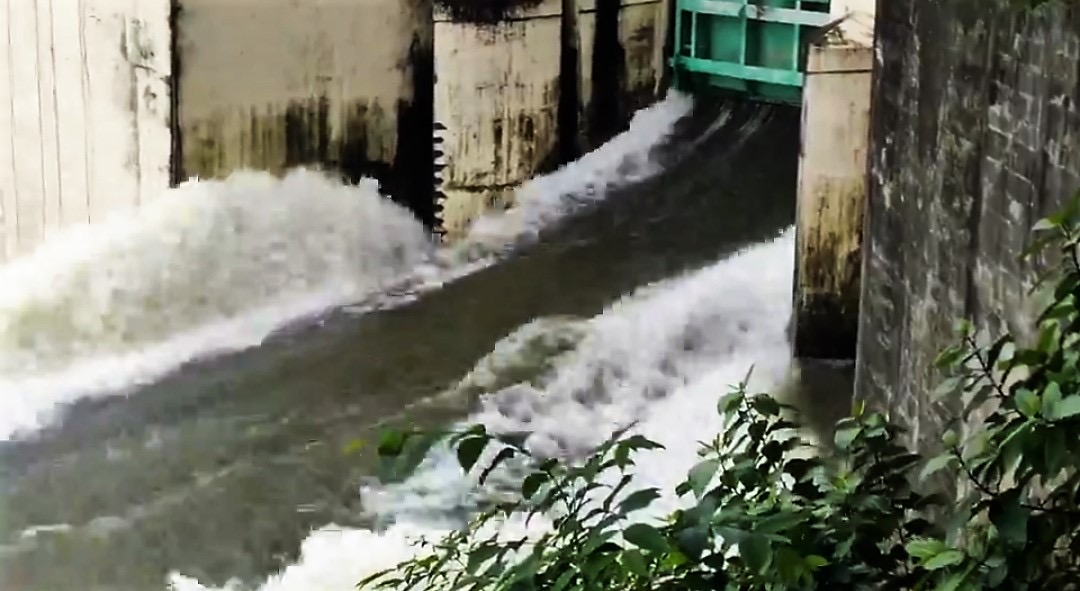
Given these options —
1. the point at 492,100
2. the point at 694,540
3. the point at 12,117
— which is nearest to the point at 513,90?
the point at 492,100

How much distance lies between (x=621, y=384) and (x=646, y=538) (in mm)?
4400

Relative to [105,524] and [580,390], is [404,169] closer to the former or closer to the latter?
[580,390]

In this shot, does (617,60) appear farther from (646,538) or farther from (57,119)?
(646,538)

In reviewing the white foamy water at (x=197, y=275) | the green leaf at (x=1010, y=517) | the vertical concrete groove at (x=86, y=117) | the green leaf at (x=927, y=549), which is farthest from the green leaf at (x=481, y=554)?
the vertical concrete groove at (x=86, y=117)

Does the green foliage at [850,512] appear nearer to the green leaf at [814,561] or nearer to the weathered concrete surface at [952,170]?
the green leaf at [814,561]

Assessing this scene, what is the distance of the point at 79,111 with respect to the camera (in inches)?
287

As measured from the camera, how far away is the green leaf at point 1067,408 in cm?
172

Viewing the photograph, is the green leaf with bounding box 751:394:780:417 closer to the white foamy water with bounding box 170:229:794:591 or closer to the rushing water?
the white foamy water with bounding box 170:229:794:591

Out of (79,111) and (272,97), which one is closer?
(79,111)

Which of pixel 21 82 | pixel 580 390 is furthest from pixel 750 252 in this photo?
pixel 21 82

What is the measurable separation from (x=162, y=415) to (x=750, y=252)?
3.22 metres

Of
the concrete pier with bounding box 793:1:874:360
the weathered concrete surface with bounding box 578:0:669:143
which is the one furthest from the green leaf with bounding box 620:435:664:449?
the weathered concrete surface with bounding box 578:0:669:143

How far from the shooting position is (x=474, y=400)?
19.9ft

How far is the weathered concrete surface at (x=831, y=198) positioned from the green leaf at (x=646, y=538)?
454cm
